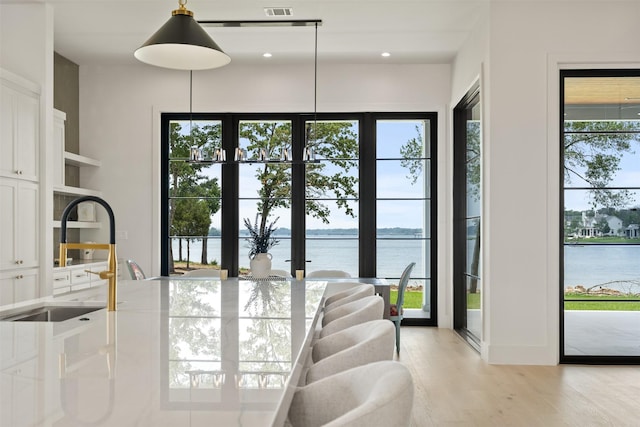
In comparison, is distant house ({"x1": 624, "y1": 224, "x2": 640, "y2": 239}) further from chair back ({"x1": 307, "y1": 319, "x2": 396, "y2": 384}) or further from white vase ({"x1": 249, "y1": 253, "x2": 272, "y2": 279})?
chair back ({"x1": 307, "y1": 319, "x2": 396, "y2": 384})

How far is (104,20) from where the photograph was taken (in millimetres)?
5520

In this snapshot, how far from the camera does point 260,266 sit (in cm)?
504

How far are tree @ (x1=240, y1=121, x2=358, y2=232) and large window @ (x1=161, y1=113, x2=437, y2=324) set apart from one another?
0.04 feet

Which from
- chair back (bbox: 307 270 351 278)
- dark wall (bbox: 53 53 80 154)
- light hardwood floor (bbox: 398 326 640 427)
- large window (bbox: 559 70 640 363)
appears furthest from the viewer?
dark wall (bbox: 53 53 80 154)

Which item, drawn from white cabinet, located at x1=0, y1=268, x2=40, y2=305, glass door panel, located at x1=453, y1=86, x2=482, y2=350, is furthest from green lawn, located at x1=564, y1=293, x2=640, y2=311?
white cabinet, located at x1=0, y1=268, x2=40, y2=305

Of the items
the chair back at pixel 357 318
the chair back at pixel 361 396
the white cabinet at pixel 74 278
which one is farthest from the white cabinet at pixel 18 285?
the chair back at pixel 361 396

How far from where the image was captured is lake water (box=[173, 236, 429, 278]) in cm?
708

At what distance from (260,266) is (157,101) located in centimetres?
301

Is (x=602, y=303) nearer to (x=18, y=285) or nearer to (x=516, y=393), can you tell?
(x=516, y=393)

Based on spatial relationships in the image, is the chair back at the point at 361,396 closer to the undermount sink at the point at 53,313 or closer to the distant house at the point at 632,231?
the undermount sink at the point at 53,313

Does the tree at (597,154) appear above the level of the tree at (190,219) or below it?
above

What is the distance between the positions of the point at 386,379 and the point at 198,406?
1.18 ft

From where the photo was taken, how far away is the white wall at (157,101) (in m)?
6.96

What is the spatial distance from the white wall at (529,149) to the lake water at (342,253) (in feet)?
6.65
